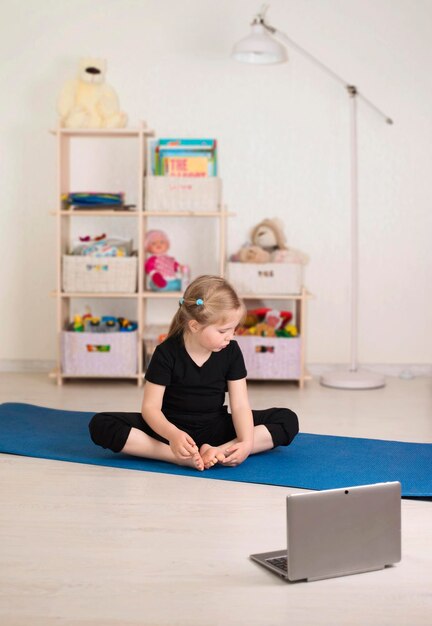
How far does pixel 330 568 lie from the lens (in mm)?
1725

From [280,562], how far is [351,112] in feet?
9.36

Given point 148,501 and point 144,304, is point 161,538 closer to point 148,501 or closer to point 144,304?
point 148,501

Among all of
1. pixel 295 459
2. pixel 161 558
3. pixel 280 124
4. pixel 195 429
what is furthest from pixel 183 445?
pixel 280 124

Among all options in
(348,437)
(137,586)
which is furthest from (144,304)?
(137,586)

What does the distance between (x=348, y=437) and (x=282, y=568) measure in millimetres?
1234

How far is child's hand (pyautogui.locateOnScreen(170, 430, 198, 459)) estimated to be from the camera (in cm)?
244

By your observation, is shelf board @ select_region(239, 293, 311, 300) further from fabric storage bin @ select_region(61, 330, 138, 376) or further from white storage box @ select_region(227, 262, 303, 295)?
fabric storage bin @ select_region(61, 330, 138, 376)

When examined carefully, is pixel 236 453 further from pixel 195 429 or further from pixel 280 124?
pixel 280 124

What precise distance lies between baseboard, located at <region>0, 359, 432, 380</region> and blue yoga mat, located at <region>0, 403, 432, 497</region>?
1.30 meters

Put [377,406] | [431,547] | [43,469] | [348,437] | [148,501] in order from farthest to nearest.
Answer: [377,406] → [348,437] → [43,469] → [148,501] → [431,547]

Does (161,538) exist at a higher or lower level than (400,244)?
lower

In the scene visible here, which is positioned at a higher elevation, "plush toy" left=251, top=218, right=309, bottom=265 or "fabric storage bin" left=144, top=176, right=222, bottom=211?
"fabric storage bin" left=144, top=176, right=222, bottom=211

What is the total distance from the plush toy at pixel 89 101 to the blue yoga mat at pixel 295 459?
1.46m

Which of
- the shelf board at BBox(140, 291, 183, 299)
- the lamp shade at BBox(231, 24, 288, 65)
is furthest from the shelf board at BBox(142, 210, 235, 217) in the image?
the lamp shade at BBox(231, 24, 288, 65)
